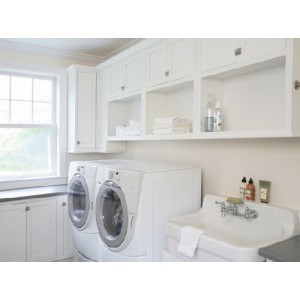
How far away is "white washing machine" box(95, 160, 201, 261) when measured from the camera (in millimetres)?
2141

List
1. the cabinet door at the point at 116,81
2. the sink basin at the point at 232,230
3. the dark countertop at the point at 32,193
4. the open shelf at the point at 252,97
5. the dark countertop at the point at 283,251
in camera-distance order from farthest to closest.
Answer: the cabinet door at the point at 116,81 < the dark countertop at the point at 32,193 < the open shelf at the point at 252,97 < the sink basin at the point at 232,230 < the dark countertop at the point at 283,251

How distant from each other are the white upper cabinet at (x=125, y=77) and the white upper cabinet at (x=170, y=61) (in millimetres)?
199

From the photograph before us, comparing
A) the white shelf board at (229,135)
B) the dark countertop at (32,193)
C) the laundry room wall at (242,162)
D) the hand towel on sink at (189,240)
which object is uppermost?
the white shelf board at (229,135)

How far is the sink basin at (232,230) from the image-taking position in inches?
62.7

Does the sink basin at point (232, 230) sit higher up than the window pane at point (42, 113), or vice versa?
the window pane at point (42, 113)

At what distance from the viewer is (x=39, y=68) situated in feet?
11.9

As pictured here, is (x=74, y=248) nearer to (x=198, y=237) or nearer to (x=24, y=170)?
(x=24, y=170)

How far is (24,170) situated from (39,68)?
52.4 inches

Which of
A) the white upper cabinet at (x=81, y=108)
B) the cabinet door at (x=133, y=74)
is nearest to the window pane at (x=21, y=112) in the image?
the white upper cabinet at (x=81, y=108)

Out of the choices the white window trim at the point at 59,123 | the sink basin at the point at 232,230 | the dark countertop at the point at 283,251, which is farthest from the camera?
the white window trim at the point at 59,123

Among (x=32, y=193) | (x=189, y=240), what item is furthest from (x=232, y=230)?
(x=32, y=193)

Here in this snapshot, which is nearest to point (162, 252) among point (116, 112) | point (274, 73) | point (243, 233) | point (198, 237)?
point (198, 237)

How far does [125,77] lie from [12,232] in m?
2.06

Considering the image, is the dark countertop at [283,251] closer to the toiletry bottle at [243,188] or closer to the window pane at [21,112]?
the toiletry bottle at [243,188]
